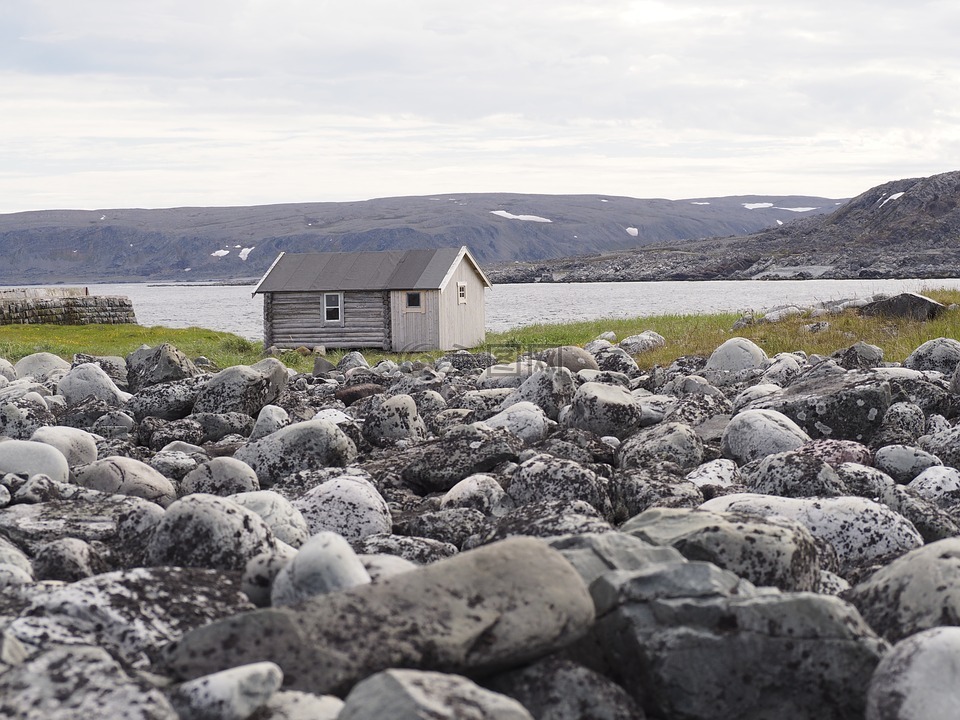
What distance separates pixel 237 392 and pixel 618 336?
47.2 ft

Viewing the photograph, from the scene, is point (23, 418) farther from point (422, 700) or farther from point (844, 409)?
point (422, 700)

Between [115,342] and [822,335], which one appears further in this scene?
[115,342]

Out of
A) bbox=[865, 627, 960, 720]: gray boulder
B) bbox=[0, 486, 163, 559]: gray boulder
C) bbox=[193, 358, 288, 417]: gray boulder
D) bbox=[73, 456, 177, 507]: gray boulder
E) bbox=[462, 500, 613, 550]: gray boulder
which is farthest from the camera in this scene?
bbox=[193, 358, 288, 417]: gray boulder

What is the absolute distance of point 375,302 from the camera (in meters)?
30.4

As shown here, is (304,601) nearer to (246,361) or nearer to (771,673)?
(771,673)

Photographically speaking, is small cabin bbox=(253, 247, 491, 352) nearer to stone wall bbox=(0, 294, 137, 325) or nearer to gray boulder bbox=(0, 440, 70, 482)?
stone wall bbox=(0, 294, 137, 325)

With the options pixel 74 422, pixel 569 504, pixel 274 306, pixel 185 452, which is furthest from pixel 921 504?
pixel 274 306

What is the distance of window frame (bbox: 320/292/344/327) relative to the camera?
101 feet

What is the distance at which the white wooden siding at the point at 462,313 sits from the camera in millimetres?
30047

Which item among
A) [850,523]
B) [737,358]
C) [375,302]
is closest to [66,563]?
[850,523]

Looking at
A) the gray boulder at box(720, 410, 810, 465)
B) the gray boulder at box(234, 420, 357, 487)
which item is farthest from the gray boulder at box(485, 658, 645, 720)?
the gray boulder at box(234, 420, 357, 487)

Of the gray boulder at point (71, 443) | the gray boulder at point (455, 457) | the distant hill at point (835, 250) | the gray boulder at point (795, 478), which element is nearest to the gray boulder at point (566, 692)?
the gray boulder at point (795, 478)

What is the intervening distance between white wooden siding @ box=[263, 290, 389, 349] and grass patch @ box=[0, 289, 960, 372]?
741mm

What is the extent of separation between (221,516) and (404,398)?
194 inches
